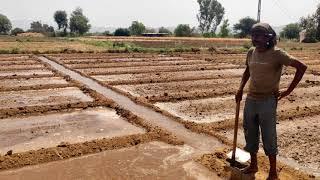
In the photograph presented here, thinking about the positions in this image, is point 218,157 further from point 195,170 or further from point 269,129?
point 269,129

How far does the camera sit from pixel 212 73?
1673cm

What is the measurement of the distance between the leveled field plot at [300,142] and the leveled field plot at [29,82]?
306 inches

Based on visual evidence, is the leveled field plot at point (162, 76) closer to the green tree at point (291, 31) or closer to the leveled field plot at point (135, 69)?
the leveled field plot at point (135, 69)

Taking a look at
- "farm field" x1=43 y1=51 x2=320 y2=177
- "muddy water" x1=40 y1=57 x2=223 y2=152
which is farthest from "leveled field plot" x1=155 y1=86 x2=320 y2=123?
"muddy water" x1=40 y1=57 x2=223 y2=152

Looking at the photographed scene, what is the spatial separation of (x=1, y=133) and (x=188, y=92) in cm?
603

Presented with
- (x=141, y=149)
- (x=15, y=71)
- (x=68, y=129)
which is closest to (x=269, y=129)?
(x=141, y=149)

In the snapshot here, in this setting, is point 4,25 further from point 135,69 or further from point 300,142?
point 300,142

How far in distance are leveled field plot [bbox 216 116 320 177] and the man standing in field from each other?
4.31 ft

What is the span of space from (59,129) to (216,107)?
13.3 feet

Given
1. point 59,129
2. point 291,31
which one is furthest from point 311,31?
point 59,129

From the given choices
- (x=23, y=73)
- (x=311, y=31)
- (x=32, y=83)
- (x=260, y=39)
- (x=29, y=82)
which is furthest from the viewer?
(x=311, y=31)

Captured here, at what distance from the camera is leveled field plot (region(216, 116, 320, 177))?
19.4 feet

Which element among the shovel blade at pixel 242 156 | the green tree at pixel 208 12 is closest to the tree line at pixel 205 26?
the green tree at pixel 208 12

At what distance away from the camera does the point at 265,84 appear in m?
4.53
